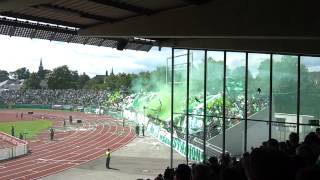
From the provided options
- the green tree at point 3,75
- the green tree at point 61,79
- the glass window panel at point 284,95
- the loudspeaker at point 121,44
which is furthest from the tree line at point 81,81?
the glass window panel at point 284,95

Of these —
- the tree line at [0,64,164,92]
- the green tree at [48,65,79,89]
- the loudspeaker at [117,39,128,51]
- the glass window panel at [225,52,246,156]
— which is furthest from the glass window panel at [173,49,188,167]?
the green tree at [48,65,79,89]

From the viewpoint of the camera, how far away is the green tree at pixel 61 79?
9950cm

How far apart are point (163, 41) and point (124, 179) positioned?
20.2 feet

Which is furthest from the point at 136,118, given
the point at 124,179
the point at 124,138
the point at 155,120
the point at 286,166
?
the point at 286,166

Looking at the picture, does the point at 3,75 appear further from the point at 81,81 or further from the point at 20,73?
the point at 81,81

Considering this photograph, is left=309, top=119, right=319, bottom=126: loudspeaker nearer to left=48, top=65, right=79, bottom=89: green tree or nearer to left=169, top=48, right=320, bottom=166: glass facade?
left=169, top=48, right=320, bottom=166: glass facade

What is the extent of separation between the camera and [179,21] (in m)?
10.9

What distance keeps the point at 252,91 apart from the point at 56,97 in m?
71.4

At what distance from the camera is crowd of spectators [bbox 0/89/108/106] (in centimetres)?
7512

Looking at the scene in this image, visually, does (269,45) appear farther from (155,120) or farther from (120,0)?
(155,120)

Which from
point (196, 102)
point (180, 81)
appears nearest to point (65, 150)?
point (196, 102)

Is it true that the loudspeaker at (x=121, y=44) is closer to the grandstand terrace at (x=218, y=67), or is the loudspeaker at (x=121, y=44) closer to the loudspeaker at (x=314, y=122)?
the grandstand terrace at (x=218, y=67)

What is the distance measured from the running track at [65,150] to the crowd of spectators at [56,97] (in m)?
32.4

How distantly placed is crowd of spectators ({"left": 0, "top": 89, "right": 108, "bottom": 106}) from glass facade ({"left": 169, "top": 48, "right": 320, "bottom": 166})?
182 feet
